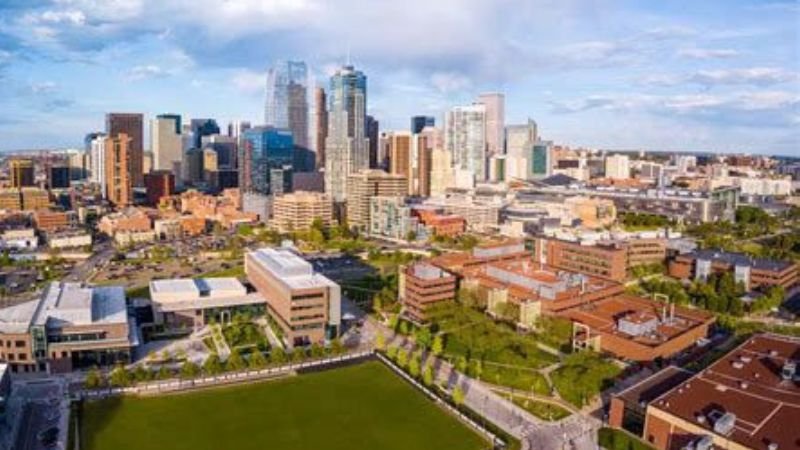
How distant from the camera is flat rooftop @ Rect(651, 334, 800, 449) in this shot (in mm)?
23361

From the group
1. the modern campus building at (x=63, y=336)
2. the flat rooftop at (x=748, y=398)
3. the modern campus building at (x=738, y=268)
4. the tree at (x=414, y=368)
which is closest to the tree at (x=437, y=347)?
the tree at (x=414, y=368)

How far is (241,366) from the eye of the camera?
107 feet

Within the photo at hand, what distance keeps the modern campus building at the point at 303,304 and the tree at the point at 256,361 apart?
333 centimetres

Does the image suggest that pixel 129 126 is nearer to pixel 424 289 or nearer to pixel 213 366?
pixel 424 289

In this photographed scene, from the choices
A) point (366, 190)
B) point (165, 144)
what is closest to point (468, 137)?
point (366, 190)

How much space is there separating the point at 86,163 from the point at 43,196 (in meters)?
57.4

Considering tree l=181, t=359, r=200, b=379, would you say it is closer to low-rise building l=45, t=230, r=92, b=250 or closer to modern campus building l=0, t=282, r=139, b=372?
modern campus building l=0, t=282, r=139, b=372

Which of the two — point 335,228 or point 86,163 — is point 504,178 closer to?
point 335,228

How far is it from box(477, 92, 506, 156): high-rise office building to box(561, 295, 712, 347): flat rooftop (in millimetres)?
121697

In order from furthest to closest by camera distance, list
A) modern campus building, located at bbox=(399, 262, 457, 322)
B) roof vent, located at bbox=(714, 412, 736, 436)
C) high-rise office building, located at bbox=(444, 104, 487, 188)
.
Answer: high-rise office building, located at bbox=(444, 104, 487, 188)
modern campus building, located at bbox=(399, 262, 457, 322)
roof vent, located at bbox=(714, 412, 736, 436)

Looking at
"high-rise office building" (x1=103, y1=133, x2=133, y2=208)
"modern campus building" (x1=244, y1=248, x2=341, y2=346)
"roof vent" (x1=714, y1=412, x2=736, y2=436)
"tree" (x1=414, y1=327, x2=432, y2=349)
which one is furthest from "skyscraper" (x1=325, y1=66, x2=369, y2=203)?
"roof vent" (x1=714, y1=412, x2=736, y2=436)

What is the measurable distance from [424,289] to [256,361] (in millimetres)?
13212

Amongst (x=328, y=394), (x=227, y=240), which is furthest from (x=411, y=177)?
(x=328, y=394)

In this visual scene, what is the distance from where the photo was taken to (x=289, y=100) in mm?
148125
